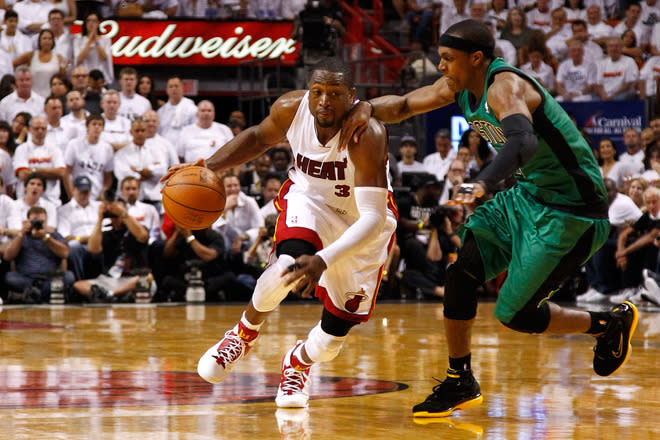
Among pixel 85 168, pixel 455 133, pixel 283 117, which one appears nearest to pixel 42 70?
pixel 85 168

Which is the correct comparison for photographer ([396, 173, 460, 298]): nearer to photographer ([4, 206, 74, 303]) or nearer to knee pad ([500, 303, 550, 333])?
photographer ([4, 206, 74, 303])

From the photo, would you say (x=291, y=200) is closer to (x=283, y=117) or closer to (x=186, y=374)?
(x=283, y=117)

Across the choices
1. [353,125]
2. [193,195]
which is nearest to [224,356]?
[193,195]

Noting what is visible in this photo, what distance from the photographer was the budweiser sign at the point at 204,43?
47.7 ft

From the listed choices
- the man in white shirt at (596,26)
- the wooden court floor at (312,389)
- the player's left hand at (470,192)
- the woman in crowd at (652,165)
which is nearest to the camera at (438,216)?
the woman in crowd at (652,165)

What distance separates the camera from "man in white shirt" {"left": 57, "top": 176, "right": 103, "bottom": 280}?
1073cm

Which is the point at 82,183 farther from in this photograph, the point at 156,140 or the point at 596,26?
the point at 596,26

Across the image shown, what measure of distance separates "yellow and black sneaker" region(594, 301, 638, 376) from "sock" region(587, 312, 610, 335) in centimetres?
2

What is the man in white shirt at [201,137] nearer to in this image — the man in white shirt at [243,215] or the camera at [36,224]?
the man in white shirt at [243,215]

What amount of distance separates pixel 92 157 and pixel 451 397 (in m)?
7.76

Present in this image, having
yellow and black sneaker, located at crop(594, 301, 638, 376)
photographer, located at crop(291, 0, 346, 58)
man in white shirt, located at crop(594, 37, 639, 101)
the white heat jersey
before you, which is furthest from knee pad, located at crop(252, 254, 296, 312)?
man in white shirt, located at crop(594, 37, 639, 101)

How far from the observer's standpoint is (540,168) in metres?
4.39

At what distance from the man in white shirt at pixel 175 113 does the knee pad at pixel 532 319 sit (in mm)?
8400

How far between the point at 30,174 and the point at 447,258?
451 centimetres
